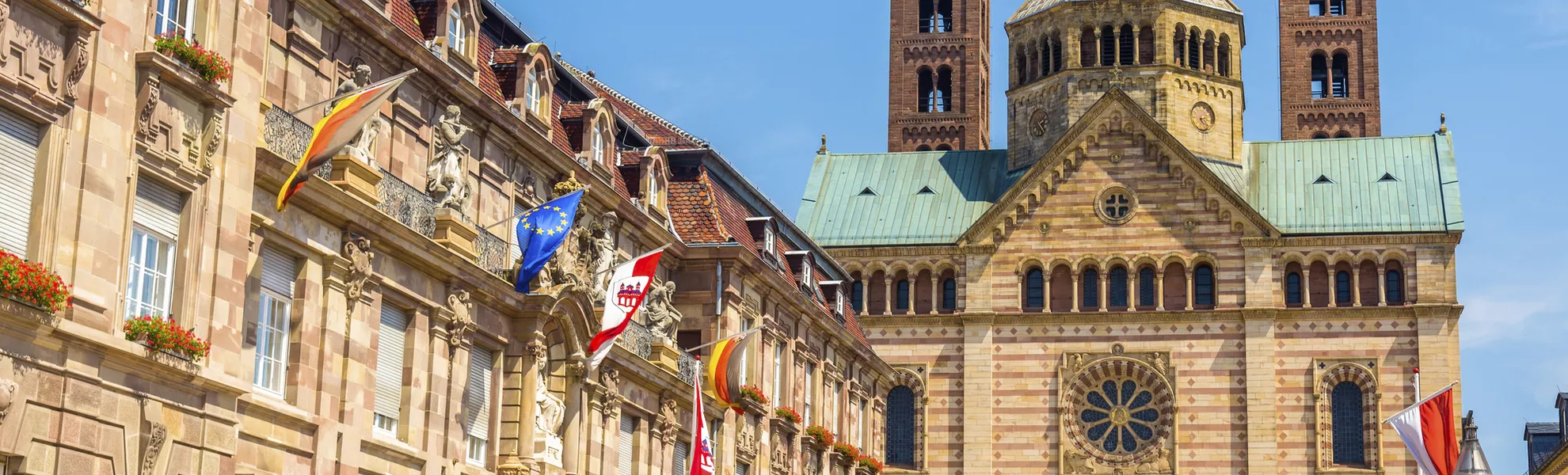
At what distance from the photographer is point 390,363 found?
32.8 m

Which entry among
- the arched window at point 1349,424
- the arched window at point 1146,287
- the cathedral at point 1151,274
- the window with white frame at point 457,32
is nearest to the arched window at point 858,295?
the cathedral at point 1151,274

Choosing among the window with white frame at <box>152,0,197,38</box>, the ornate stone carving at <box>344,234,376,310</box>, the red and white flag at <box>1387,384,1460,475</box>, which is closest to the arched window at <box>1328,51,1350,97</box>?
the red and white flag at <box>1387,384,1460,475</box>

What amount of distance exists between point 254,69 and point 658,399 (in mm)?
18502

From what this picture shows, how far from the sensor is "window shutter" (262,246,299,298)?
28875 millimetres

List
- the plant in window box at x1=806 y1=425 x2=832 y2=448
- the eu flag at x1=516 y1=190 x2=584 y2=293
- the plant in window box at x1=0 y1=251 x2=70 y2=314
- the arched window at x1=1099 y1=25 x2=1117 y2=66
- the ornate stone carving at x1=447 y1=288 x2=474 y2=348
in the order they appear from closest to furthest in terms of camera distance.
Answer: the plant in window box at x1=0 y1=251 x2=70 y2=314, the ornate stone carving at x1=447 y1=288 x2=474 y2=348, the eu flag at x1=516 y1=190 x2=584 y2=293, the plant in window box at x1=806 y1=425 x2=832 y2=448, the arched window at x1=1099 y1=25 x2=1117 y2=66

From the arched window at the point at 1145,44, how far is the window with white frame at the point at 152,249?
67189mm

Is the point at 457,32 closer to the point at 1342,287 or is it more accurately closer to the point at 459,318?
the point at 459,318

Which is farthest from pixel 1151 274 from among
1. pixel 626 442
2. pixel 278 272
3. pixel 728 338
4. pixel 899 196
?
pixel 278 272

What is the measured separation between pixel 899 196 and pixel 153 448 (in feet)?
224

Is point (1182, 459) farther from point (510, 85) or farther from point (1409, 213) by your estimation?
point (510, 85)

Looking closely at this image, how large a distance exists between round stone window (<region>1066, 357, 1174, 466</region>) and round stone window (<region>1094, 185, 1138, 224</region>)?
5.58 m

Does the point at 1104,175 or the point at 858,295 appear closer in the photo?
the point at 1104,175

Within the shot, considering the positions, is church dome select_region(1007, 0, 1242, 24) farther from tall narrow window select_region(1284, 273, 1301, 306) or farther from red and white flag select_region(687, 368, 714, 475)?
red and white flag select_region(687, 368, 714, 475)

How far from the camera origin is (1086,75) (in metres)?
89.1
